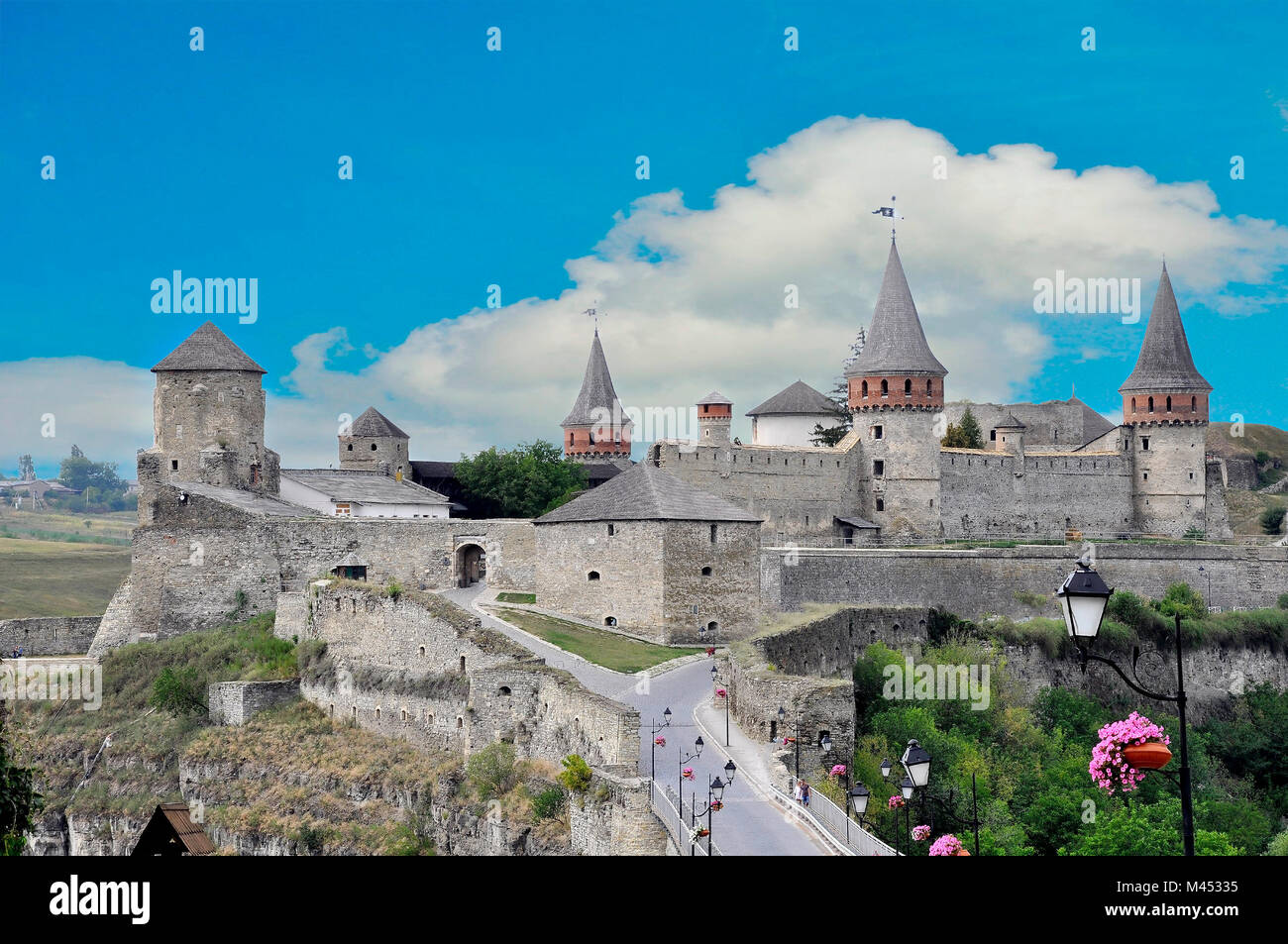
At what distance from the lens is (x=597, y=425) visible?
7606 cm

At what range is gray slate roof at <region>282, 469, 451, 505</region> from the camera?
47.5 m

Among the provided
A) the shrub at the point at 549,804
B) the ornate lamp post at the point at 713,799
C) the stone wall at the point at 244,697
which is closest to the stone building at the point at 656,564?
the stone wall at the point at 244,697

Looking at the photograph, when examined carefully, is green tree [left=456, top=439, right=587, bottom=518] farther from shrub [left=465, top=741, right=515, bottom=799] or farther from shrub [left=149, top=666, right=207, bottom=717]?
shrub [left=465, top=741, right=515, bottom=799]

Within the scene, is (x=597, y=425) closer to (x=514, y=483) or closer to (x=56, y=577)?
(x=514, y=483)

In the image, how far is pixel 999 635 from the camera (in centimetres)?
5078

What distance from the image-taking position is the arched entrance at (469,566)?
43594 millimetres

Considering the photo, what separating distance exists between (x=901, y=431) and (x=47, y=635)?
37.8 meters

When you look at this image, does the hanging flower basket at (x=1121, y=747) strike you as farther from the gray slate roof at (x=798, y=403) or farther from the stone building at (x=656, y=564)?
the gray slate roof at (x=798, y=403)

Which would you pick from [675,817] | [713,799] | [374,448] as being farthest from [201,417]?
[675,817]

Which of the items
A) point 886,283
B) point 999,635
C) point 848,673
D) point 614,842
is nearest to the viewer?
point 614,842

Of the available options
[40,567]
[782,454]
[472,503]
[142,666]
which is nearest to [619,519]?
[142,666]

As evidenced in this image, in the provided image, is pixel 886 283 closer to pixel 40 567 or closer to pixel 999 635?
pixel 999 635

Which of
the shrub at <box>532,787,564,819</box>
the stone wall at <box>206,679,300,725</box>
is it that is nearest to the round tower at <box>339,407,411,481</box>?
the stone wall at <box>206,679,300,725</box>

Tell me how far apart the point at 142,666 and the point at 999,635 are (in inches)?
1133
